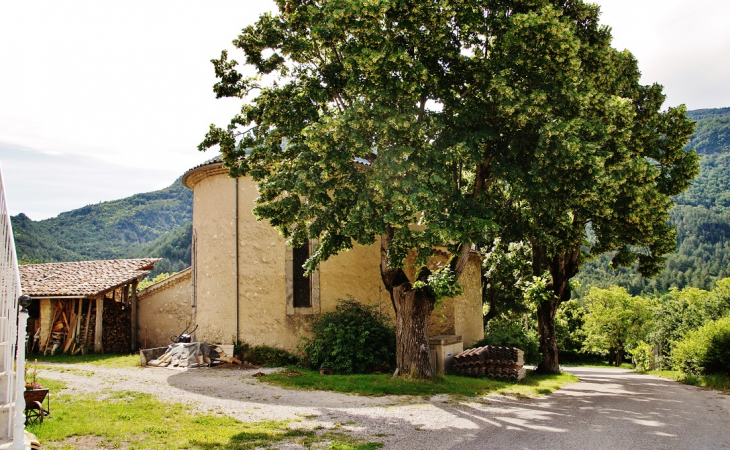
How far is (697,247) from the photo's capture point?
104 m

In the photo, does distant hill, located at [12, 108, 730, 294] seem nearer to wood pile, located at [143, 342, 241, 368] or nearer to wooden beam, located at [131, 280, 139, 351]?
wooden beam, located at [131, 280, 139, 351]

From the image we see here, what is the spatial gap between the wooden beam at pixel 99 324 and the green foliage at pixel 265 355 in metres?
7.87

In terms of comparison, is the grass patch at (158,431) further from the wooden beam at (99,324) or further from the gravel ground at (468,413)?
the wooden beam at (99,324)

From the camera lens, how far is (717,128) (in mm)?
171125

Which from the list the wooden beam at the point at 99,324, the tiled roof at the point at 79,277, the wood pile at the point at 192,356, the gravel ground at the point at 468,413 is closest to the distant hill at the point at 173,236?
the tiled roof at the point at 79,277

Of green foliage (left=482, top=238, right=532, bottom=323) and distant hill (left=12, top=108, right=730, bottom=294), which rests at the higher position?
distant hill (left=12, top=108, right=730, bottom=294)

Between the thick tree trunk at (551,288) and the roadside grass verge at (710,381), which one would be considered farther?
the thick tree trunk at (551,288)

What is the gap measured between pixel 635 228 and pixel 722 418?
20.4 ft

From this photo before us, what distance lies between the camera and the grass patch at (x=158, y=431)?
700 cm

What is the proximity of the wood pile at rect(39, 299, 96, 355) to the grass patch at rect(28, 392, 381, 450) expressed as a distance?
13.2 metres

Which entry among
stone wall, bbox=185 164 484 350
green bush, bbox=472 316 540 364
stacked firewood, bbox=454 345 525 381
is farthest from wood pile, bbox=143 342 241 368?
green bush, bbox=472 316 540 364

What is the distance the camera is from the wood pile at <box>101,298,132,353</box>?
2134 cm

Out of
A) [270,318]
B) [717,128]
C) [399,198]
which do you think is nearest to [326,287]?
[270,318]

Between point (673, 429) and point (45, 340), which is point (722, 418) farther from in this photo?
point (45, 340)
